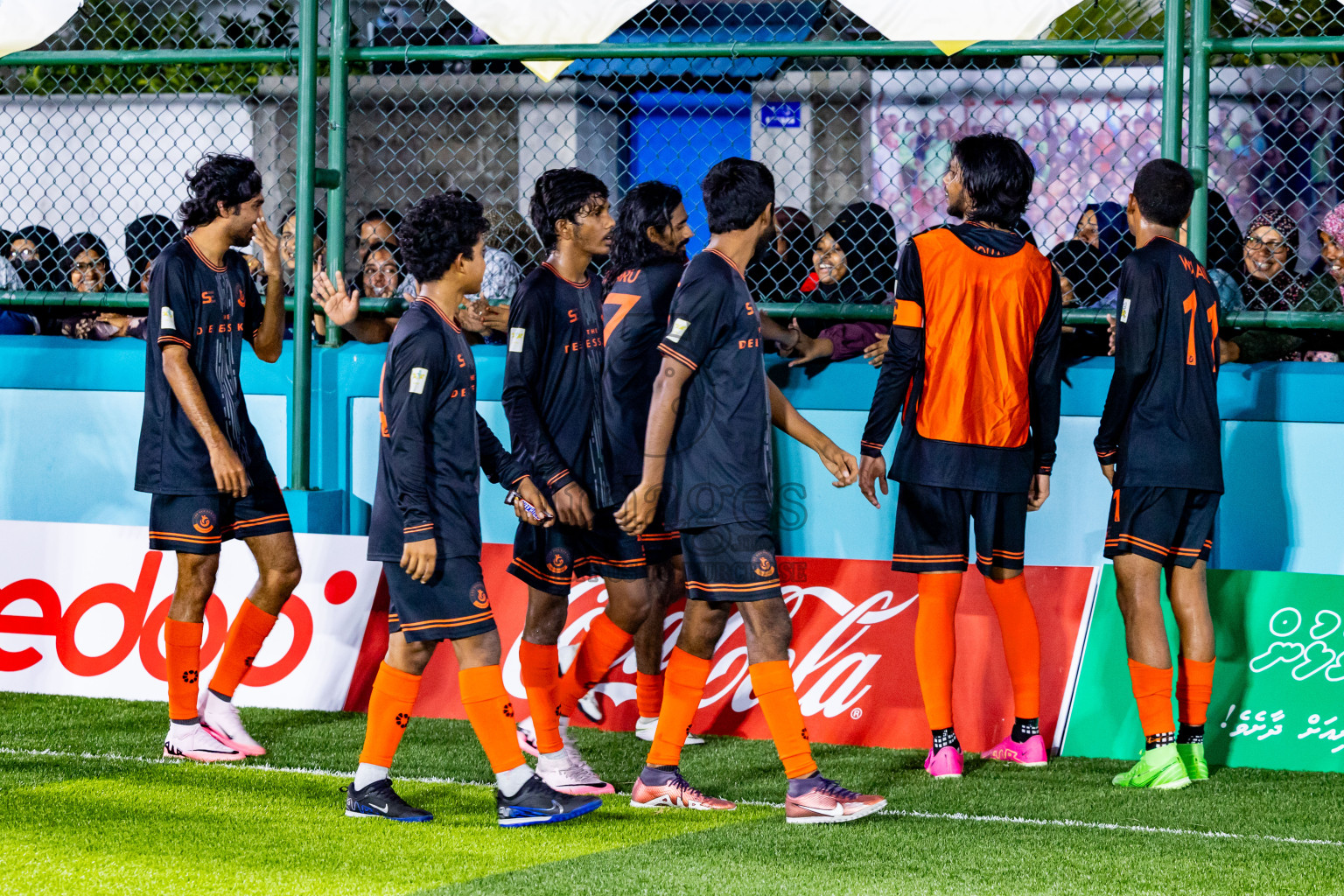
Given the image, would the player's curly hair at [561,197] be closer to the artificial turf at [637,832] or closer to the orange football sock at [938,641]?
the orange football sock at [938,641]

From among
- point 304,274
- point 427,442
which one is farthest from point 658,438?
point 304,274

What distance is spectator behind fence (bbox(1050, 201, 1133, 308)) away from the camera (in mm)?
6516

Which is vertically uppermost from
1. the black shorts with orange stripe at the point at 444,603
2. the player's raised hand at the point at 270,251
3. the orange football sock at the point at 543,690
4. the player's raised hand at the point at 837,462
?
the player's raised hand at the point at 270,251

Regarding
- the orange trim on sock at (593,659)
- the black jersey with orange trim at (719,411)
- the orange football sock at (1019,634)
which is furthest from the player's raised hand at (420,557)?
the orange football sock at (1019,634)

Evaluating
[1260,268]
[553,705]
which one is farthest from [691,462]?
[1260,268]

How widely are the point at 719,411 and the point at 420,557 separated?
36.1 inches

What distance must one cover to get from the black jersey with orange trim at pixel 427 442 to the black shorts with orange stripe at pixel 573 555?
563 mm

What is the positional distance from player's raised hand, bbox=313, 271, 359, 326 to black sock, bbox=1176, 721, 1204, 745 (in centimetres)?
350

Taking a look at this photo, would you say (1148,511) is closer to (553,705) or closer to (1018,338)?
(1018,338)

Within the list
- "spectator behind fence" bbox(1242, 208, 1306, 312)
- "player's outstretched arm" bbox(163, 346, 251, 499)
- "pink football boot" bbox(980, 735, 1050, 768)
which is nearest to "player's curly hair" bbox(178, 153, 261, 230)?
"player's outstretched arm" bbox(163, 346, 251, 499)

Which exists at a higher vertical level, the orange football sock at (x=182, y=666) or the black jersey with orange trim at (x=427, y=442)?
the black jersey with orange trim at (x=427, y=442)

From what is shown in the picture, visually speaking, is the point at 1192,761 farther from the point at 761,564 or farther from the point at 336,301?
the point at 336,301

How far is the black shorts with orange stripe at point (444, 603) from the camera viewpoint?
4.34 metres

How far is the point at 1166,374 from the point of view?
4949mm
